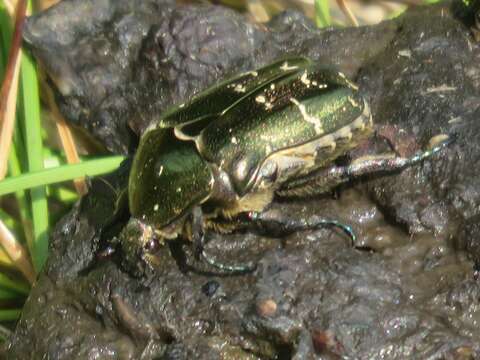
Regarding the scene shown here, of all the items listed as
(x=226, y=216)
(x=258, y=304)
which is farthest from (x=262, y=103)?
(x=258, y=304)

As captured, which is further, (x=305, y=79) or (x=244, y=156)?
(x=305, y=79)

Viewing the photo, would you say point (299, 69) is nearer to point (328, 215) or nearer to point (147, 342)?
point (328, 215)

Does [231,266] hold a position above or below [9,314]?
above

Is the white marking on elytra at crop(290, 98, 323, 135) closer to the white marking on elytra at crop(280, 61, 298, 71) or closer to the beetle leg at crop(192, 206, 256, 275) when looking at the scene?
the white marking on elytra at crop(280, 61, 298, 71)

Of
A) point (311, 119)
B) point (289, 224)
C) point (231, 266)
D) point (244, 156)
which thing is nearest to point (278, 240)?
point (289, 224)

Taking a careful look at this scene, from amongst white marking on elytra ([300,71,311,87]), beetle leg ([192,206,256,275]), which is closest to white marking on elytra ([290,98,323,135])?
white marking on elytra ([300,71,311,87])

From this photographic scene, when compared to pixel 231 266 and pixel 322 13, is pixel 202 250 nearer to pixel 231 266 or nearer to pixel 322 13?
pixel 231 266
